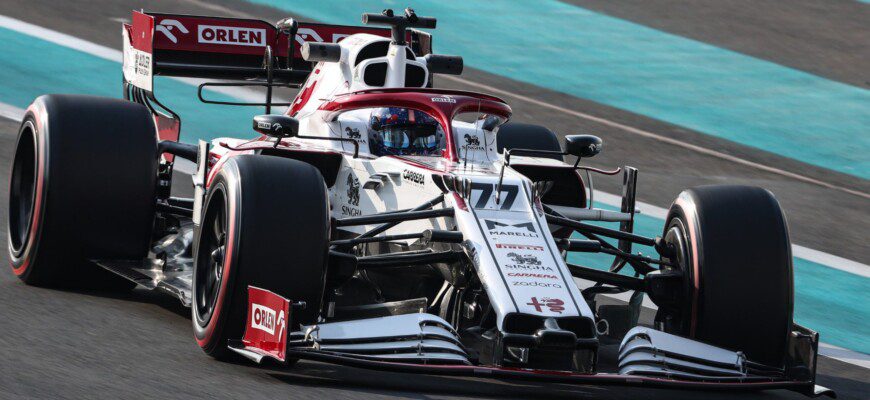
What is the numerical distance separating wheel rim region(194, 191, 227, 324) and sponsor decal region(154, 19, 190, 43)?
11.7ft

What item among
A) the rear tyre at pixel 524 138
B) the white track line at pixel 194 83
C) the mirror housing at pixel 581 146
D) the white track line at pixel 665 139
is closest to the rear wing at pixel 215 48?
the rear tyre at pixel 524 138

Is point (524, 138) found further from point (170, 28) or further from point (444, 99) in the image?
point (170, 28)

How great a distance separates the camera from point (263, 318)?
273 inches

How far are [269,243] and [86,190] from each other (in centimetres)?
222

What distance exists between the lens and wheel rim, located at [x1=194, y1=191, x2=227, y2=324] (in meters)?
7.68

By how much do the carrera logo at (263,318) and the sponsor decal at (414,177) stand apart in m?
1.42

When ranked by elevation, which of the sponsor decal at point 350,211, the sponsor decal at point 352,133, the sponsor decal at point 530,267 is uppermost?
the sponsor decal at point 352,133

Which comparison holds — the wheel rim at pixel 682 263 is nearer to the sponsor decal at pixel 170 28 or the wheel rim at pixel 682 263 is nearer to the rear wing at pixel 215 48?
the rear wing at pixel 215 48

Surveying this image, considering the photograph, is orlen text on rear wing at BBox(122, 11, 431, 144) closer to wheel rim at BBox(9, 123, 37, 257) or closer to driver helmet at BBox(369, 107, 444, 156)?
wheel rim at BBox(9, 123, 37, 257)

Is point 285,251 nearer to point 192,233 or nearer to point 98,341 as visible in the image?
point 98,341

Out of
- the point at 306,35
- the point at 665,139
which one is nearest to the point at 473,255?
the point at 306,35

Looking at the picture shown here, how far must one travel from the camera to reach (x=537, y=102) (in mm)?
17625

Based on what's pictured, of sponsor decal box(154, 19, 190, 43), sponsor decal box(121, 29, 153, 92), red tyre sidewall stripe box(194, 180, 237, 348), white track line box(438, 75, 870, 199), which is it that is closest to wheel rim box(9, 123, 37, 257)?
sponsor decal box(121, 29, 153, 92)

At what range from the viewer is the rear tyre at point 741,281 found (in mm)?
7672
